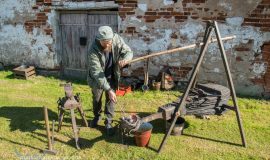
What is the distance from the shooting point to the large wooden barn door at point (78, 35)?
9259 mm

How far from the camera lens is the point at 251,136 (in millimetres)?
6211

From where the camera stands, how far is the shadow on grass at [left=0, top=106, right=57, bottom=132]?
6.68 metres

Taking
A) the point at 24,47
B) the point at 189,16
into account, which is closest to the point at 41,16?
the point at 24,47

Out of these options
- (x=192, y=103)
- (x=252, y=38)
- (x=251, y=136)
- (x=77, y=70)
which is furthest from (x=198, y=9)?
(x=77, y=70)

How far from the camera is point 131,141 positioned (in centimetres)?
608

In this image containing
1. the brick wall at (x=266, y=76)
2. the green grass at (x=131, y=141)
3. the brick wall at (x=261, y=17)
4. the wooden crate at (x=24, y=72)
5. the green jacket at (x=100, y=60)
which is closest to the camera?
the green grass at (x=131, y=141)

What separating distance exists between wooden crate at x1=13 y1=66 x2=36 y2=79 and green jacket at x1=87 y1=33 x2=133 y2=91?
170 inches

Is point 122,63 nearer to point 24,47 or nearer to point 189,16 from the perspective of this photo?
point 189,16

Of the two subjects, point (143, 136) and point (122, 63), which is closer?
point (143, 136)

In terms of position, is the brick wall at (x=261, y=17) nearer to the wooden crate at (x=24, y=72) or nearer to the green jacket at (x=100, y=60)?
the green jacket at (x=100, y=60)

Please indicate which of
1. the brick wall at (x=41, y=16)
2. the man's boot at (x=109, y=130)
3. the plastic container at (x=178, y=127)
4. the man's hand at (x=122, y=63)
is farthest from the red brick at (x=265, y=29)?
the brick wall at (x=41, y=16)

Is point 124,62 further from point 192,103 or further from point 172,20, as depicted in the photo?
point 172,20

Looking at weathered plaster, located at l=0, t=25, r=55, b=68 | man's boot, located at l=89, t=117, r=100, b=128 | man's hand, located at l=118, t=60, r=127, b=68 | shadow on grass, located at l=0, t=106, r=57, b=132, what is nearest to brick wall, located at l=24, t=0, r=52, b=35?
weathered plaster, located at l=0, t=25, r=55, b=68

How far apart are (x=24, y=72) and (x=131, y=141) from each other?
5.09 meters
